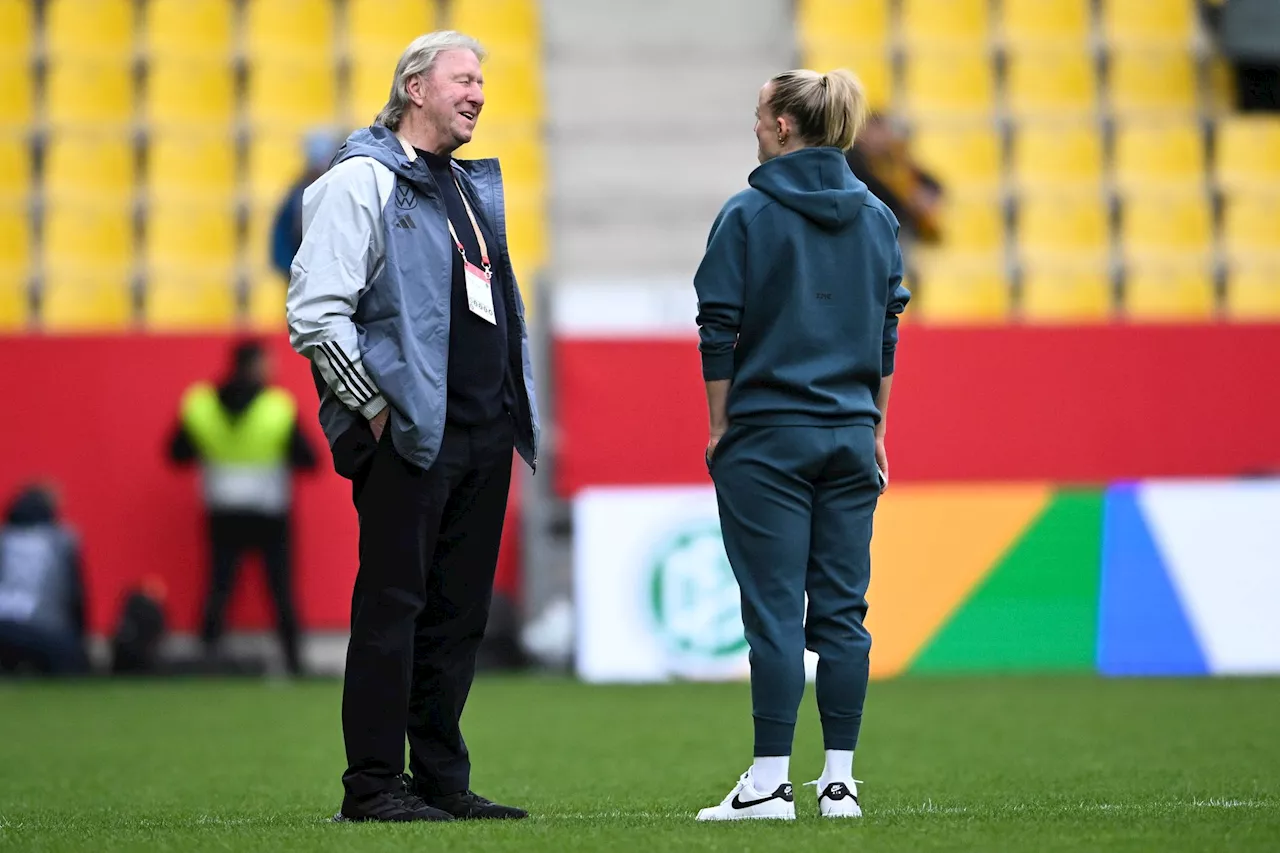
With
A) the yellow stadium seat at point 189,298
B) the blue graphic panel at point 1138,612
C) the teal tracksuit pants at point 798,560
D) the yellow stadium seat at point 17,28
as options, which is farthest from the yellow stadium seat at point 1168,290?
the teal tracksuit pants at point 798,560

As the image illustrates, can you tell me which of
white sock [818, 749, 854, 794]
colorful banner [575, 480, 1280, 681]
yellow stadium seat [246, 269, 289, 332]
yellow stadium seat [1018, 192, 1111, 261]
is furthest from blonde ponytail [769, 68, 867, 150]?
yellow stadium seat [1018, 192, 1111, 261]

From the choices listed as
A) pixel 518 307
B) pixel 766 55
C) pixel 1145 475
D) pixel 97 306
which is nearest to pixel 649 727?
pixel 518 307

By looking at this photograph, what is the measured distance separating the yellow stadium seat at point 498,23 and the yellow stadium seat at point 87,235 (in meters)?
2.89

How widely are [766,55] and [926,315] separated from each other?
280 centimetres

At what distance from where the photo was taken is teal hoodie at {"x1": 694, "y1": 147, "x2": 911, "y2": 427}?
4.47 metres

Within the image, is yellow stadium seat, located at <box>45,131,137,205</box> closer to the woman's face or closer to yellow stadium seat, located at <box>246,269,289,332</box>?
yellow stadium seat, located at <box>246,269,289,332</box>

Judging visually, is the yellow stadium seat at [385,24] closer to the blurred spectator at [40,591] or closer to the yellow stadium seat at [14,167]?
the yellow stadium seat at [14,167]

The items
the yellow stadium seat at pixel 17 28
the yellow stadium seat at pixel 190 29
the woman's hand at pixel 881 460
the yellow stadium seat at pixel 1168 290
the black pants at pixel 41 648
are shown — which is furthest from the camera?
the yellow stadium seat at pixel 190 29

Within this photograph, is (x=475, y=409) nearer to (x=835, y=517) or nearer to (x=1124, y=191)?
(x=835, y=517)

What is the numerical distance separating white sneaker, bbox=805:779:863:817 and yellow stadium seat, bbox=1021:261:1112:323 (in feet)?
28.2

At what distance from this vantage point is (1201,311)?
42.0 ft

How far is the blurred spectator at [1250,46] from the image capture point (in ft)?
44.4

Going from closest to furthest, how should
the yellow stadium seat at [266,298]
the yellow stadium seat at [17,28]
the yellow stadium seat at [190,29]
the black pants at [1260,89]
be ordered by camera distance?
the yellow stadium seat at [266,298], the yellow stadium seat at [17,28], the yellow stadium seat at [190,29], the black pants at [1260,89]

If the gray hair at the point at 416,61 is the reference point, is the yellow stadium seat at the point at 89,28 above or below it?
above
